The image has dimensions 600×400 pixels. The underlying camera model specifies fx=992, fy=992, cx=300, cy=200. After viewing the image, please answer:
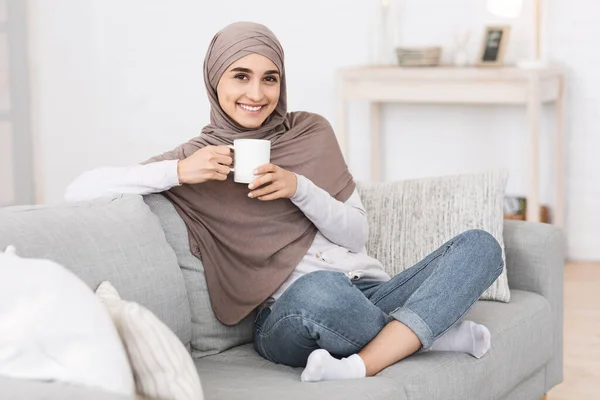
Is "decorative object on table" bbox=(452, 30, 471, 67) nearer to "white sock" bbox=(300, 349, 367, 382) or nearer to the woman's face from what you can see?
the woman's face

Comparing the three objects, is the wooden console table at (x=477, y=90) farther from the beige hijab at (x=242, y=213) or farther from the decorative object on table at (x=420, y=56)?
the beige hijab at (x=242, y=213)

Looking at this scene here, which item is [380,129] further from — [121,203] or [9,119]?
[121,203]

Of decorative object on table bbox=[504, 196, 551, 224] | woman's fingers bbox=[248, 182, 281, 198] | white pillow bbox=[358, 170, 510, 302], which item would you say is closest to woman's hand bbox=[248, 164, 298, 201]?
woman's fingers bbox=[248, 182, 281, 198]

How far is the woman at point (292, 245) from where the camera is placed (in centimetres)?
194

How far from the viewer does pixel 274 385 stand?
1811 millimetres

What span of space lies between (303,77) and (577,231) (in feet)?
4.97

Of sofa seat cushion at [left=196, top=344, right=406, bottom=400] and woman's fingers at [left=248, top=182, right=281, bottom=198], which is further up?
woman's fingers at [left=248, top=182, right=281, bottom=198]

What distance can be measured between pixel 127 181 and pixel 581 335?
189 centimetres

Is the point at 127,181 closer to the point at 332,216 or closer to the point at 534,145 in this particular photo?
the point at 332,216

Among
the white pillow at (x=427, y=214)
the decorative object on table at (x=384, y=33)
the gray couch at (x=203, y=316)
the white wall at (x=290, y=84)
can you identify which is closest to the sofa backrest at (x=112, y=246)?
the gray couch at (x=203, y=316)

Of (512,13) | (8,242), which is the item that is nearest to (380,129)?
(512,13)

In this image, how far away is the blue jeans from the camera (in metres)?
1.92

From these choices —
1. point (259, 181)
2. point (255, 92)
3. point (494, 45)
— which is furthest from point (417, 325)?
point (494, 45)

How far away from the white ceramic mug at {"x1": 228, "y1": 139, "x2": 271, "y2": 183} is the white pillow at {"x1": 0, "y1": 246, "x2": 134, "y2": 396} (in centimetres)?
72
